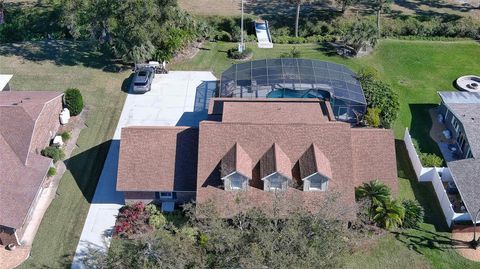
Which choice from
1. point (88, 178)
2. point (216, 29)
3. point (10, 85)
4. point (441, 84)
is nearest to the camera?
point (88, 178)

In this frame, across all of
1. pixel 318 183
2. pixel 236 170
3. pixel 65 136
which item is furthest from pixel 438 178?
pixel 65 136

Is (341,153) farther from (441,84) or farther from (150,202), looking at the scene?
(441,84)

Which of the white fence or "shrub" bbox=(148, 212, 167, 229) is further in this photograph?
the white fence

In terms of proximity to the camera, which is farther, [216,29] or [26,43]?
[216,29]

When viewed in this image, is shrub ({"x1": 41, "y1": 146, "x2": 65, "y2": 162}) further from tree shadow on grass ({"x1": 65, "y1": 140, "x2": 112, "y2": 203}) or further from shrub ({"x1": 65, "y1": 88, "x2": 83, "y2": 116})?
shrub ({"x1": 65, "y1": 88, "x2": 83, "y2": 116})

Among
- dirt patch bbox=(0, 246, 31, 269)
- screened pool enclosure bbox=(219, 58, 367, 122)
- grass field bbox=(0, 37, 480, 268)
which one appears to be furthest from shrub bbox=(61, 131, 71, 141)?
screened pool enclosure bbox=(219, 58, 367, 122)

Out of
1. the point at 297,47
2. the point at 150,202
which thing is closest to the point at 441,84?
the point at 297,47
